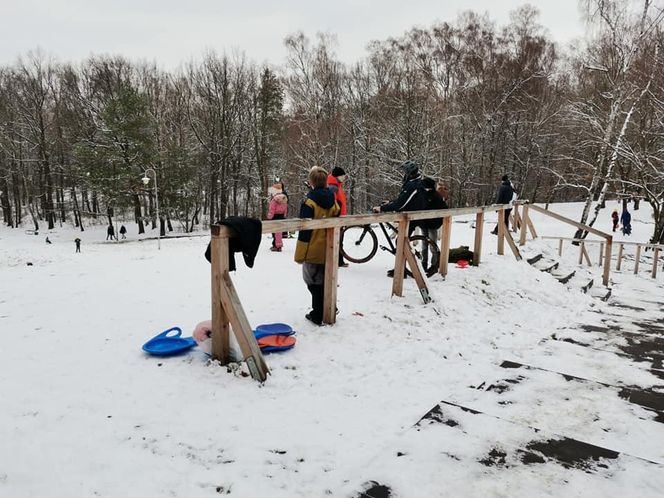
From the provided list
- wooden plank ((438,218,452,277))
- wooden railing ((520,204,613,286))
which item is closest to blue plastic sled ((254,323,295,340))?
wooden plank ((438,218,452,277))

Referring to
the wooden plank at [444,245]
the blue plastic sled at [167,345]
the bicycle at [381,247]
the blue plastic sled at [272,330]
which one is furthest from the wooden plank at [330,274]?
the wooden plank at [444,245]

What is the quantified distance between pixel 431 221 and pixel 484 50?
81.3 feet

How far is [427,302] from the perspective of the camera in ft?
19.0

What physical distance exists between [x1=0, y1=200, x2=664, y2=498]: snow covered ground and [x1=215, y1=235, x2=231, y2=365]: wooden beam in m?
0.16

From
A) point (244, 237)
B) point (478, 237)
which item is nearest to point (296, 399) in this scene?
point (244, 237)

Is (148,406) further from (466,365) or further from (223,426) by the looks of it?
(466,365)

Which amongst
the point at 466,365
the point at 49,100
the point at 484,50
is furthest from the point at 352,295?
the point at 49,100

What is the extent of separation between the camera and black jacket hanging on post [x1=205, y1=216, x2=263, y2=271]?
11.8 ft

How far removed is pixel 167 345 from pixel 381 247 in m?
4.33

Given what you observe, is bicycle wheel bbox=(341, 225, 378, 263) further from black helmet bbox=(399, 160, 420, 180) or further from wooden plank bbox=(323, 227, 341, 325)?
wooden plank bbox=(323, 227, 341, 325)

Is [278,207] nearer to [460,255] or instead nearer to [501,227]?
[460,255]

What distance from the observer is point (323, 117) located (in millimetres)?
26422

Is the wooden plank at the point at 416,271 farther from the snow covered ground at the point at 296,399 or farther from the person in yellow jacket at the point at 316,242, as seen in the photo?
the person in yellow jacket at the point at 316,242

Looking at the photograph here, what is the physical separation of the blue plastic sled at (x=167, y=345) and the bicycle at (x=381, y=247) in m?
4.07
